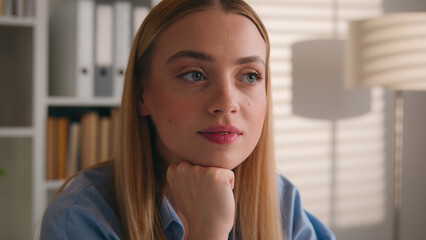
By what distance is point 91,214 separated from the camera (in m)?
0.87

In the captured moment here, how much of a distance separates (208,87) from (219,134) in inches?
3.6

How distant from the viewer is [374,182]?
299 cm

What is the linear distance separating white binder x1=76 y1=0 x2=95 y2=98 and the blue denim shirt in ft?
3.27

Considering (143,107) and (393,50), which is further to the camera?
(393,50)

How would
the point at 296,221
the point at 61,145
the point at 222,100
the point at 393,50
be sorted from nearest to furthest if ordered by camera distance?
the point at 222,100, the point at 296,221, the point at 61,145, the point at 393,50

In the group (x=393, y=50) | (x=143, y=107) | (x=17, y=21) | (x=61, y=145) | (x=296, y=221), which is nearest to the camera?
(x=143, y=107)

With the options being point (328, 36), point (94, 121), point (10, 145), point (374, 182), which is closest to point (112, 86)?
point (94, 121)

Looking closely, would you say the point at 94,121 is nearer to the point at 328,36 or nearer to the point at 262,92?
the point at 262,92

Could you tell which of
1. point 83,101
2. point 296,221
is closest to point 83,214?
point 296,221

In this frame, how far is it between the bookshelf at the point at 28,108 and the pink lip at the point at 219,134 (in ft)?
4.05

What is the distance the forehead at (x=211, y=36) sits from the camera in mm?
844

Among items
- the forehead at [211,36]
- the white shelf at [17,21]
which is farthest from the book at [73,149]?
the forehead at [211,36]

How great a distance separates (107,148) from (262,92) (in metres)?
1.27

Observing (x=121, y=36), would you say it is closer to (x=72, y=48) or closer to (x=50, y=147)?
(x=72, y=48)
